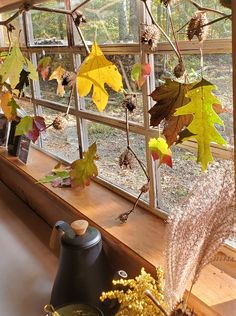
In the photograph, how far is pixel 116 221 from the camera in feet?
4.52

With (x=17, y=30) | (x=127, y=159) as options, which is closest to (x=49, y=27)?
(x=17, y=30)

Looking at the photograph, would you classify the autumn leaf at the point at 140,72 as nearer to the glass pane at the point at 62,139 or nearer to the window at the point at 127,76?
the window at the point at 127,76

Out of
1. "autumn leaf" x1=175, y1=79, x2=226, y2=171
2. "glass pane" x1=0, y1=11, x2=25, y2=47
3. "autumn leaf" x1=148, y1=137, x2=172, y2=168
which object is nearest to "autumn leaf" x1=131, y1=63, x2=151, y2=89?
"autumn leaf" x1=148, y1=137, x2=172, y2=168

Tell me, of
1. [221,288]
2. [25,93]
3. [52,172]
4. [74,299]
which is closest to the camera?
[221,288]

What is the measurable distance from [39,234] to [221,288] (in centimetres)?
84

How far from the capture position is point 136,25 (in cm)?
128

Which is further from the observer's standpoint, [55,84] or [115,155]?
[55,84]

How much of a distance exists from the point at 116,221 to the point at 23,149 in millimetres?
897

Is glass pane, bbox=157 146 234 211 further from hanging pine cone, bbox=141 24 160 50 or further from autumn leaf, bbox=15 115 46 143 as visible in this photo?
autumn leaf, bbox=15 115 46 143

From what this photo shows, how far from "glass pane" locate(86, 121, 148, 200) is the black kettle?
13.1 inches

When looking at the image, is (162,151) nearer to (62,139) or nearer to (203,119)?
(203,119)

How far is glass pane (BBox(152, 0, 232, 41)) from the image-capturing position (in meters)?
0.99

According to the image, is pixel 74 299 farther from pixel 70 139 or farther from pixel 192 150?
pixel 70 139

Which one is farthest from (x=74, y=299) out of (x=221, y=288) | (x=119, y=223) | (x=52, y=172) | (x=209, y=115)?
(x=52, y=172)
